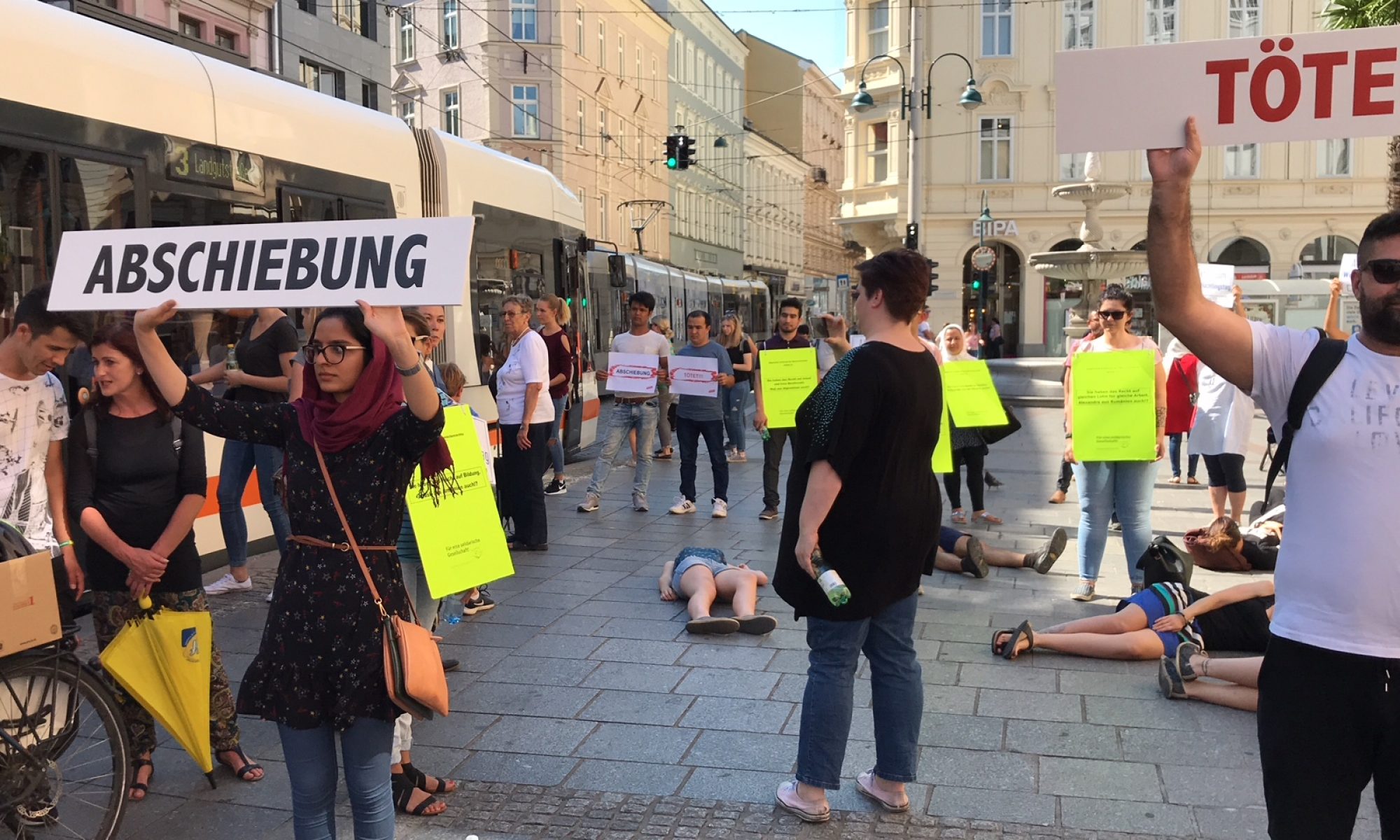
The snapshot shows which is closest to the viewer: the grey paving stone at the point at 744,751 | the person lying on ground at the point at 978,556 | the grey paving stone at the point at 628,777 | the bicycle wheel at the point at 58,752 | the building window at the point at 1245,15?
the bicycle wheel at the point at 58,752

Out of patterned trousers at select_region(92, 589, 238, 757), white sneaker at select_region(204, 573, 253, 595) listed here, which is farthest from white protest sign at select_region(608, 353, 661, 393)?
patterned trousers at select_region(92, 589, 238, 757)

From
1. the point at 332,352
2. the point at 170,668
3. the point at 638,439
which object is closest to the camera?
the point at 332,352

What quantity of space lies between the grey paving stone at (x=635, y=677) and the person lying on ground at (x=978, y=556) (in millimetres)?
2529

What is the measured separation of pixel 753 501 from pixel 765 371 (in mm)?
1674

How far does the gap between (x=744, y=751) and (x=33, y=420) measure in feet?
9.40

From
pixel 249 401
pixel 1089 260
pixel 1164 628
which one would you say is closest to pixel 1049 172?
pixel 1089 260

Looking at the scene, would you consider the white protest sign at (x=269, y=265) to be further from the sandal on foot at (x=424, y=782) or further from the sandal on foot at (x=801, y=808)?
the sandal on foot at (x=801, y=808)

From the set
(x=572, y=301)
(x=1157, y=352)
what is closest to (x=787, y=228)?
(x=572, y=301)

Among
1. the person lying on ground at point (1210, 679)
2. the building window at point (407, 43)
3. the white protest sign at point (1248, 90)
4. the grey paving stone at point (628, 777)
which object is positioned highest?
the building window at point (407, 43)

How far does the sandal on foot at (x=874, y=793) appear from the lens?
4.20 metres

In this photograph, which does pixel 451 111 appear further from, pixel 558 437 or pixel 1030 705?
pixel 1030 705

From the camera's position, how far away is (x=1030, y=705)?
17.5 feet

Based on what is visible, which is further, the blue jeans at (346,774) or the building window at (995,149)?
the building window at (995,149)

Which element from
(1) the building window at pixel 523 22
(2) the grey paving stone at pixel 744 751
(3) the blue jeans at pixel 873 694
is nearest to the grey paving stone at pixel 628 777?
(2) the grey paving stone at pixel 744 751
